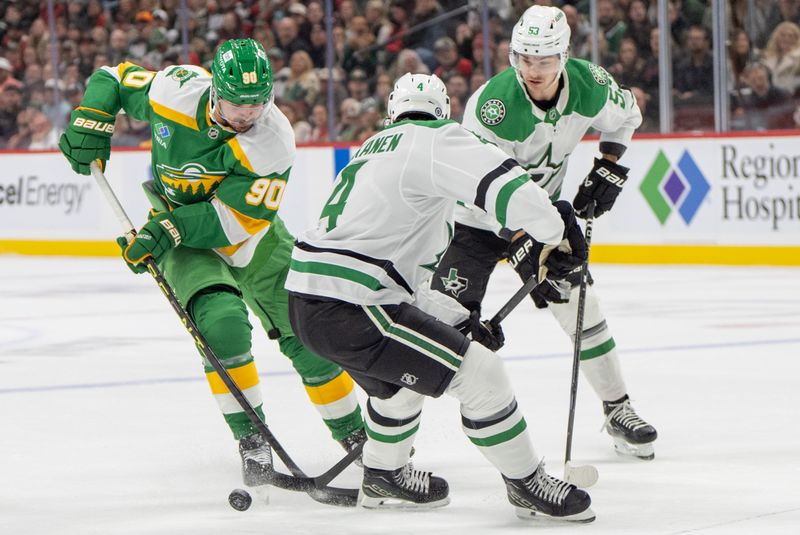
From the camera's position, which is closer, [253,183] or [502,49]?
[253,183]

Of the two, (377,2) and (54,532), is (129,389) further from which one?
(377,2)

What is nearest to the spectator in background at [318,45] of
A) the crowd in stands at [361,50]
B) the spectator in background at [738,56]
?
the crowd in stands at [361,50]

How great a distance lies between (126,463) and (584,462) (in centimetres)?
121

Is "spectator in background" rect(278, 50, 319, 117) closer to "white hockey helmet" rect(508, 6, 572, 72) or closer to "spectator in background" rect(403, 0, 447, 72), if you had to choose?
"spectator in background" rect(403, 0, 447, 72)

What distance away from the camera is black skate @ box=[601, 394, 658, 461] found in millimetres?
4020

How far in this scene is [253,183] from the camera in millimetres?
3801

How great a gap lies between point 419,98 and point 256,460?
97 centimetres

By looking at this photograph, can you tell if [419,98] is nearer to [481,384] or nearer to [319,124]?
[481,384]

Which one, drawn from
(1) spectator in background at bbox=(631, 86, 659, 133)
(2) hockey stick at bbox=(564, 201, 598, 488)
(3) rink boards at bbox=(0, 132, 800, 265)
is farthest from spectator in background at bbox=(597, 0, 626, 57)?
(2) hockey stick at bbox=(564, 201, 598, 488)

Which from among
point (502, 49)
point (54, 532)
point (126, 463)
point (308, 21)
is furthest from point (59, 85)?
point (54, 532)

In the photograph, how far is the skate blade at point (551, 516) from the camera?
3.23 meters

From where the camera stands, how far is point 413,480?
344 cm

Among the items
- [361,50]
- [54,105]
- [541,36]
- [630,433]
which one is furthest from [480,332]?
[54,105]

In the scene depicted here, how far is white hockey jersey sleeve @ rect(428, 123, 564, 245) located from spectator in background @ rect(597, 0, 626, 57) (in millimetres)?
6534
